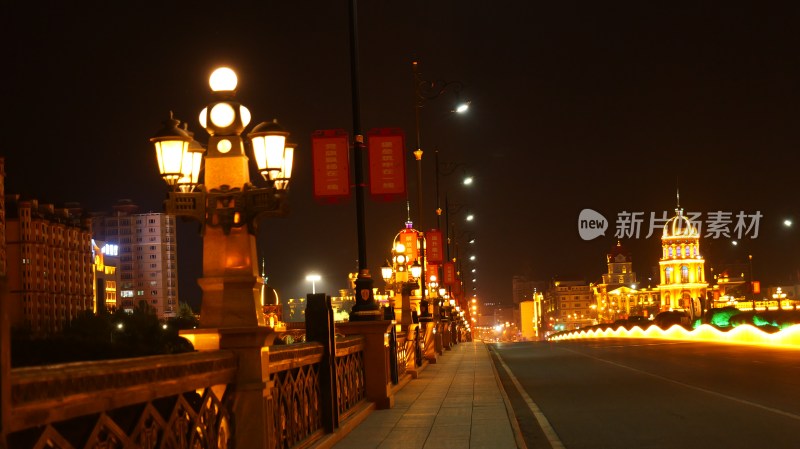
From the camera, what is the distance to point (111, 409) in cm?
571

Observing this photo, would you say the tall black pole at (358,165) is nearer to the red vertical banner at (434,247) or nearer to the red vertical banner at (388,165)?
the red vertical banner at (388,165)

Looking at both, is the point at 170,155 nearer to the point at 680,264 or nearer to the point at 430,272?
the point at 430,272

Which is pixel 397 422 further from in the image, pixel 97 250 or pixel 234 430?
pixel 97 250

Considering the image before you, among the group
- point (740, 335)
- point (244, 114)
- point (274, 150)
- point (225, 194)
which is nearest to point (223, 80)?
point (244, 114)

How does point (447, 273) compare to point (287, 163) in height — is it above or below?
below

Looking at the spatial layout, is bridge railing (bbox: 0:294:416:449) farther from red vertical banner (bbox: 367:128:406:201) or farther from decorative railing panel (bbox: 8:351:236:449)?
red vertical banner (bbox: 367:128:406:201)

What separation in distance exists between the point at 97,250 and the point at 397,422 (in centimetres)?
16666

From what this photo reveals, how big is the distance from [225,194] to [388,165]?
14156mm

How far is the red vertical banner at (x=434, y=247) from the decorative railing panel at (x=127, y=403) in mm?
44465

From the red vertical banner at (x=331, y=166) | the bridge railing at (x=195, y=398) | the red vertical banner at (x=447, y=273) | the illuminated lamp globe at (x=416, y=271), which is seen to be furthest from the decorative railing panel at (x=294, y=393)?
the red vertical banner at (x=447, y=273)

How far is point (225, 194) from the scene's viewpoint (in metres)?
9.55

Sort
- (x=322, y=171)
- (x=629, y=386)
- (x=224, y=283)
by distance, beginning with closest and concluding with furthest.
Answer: (x=224, y=283) → (x=322, y=171) → (x=629, y=386)

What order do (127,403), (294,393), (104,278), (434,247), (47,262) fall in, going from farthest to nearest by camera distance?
(104,278) < (47,262) < (434,247) < (294,393) < (127,403)

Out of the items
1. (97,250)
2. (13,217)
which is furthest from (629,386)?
(97,250)
